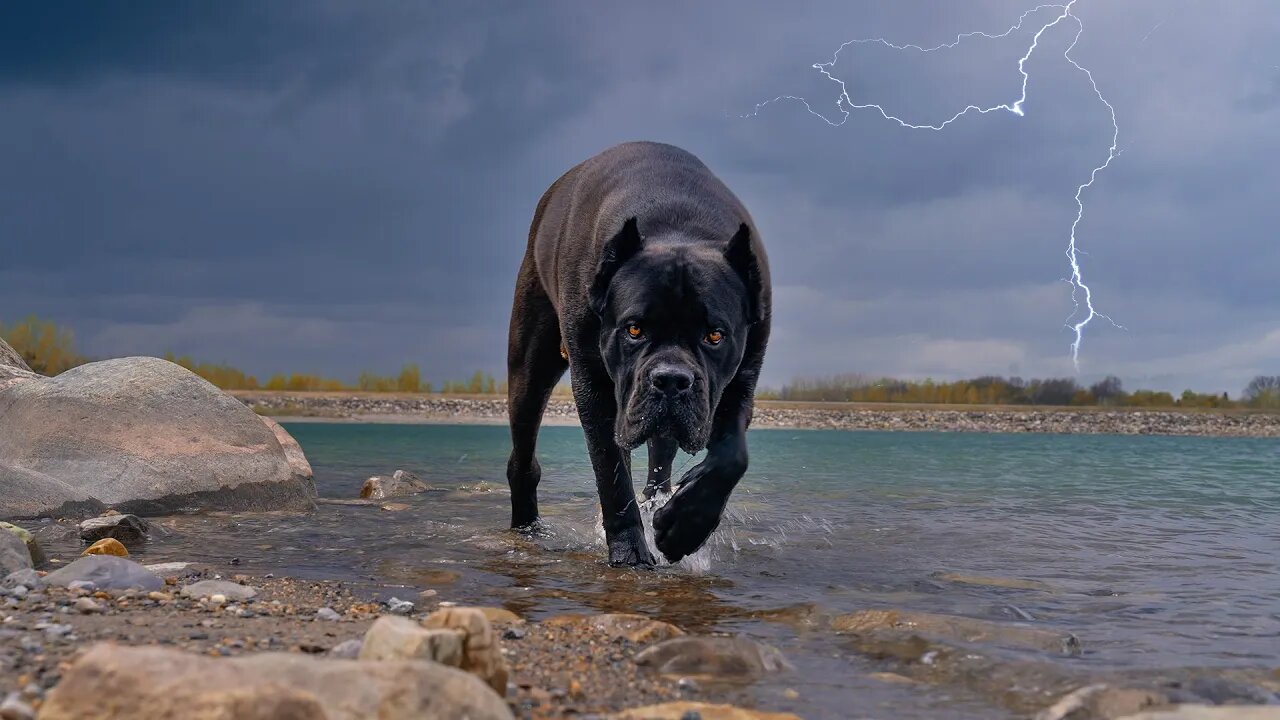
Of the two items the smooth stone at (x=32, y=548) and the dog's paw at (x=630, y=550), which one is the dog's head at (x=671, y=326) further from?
the smooth stone at (x=32, y=548)

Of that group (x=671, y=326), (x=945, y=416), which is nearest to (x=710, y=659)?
(x=671, y=326)

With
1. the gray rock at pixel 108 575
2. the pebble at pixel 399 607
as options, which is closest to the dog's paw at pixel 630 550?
the pebble at pixel 399 607

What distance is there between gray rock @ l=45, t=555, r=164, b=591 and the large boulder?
359 cm

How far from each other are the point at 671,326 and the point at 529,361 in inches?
87.1

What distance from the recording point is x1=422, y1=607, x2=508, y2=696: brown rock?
2.69 meters

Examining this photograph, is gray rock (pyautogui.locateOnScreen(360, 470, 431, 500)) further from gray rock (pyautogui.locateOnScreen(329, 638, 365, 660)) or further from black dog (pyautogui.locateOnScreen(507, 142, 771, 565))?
gray rock (pyautogui.locateOnScreen(329, 638, 365, 660))

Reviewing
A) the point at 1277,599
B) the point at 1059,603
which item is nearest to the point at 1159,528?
the point at 1277,599

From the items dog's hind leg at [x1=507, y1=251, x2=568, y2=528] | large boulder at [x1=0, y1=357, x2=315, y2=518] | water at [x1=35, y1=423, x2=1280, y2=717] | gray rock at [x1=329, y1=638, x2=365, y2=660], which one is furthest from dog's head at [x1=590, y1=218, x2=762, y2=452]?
large boulder at [x1=0, y1=357, x2=315, y2=518]

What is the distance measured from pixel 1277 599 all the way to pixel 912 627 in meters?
2.32

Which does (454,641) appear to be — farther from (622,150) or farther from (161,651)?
(622,150)

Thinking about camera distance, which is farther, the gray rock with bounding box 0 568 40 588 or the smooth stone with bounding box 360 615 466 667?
the gray rock with bounding box 0 568 40 588

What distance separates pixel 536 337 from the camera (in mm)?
6801

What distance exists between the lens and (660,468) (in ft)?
21.4

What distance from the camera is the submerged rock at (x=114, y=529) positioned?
627 cm
